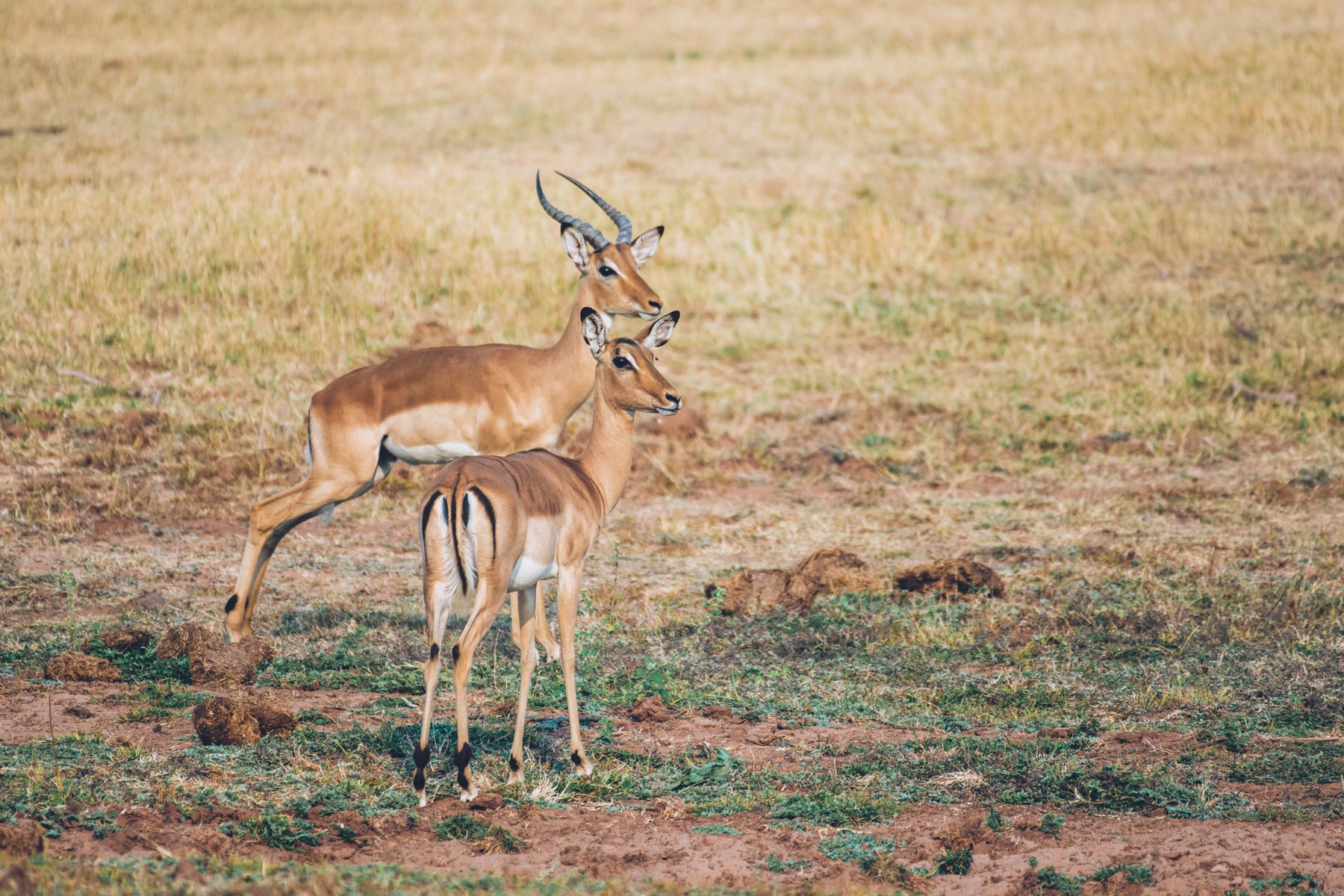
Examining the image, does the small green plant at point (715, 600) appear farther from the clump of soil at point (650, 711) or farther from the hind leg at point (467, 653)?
the hind leg at point (467, 653)

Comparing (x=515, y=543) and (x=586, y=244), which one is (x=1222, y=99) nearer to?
(x=586, y=244)

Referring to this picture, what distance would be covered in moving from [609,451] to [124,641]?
2.92 metres

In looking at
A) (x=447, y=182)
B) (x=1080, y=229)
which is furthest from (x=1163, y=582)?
(x=447, y=182)

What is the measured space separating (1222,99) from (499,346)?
16.8 metres

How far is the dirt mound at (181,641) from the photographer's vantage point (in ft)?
25.0

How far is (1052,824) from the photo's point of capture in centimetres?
572

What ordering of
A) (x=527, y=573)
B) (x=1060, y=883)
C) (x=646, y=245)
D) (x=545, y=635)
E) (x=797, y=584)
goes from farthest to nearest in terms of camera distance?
(x=646, y=245), (x=797, y=584), (x=545, y=635), (x=527, y=573), (x=1060, y=883)

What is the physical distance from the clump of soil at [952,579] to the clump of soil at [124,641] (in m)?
4.45

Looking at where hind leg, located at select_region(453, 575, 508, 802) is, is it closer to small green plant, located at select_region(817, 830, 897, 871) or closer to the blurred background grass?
small green plant, located at select_region(817, 830, 897, 871)

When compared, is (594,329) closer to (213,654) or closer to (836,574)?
(213,654)

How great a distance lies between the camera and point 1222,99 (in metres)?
22.0

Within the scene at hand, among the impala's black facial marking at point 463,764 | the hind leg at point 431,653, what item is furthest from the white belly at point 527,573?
the impala's black facial marking at point 463,764

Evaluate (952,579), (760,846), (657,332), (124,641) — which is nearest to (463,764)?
(760,846)

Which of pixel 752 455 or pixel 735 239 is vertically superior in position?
pixel 735 239
